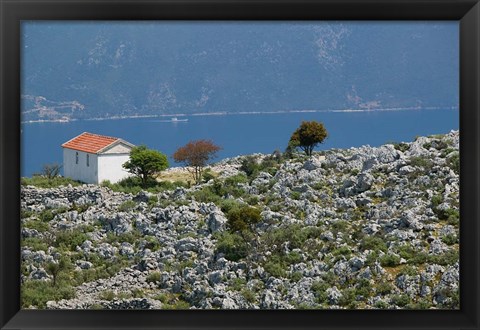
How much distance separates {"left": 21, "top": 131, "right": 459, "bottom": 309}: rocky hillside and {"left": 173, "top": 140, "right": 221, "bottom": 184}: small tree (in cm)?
66

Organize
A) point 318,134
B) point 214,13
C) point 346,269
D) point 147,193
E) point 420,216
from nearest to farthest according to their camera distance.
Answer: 1. point 214,13
2. point 346,269
3. point 420,216
4. point 147,193
5. point 318,134

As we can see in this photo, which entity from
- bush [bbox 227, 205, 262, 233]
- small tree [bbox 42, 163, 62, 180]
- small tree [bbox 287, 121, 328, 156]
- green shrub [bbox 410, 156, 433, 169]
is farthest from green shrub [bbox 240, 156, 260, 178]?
small tree [bbox 42, 163, 62, 180]

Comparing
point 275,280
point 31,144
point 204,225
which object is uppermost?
point 31,144

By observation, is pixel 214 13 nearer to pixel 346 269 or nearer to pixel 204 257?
pixel 346 269

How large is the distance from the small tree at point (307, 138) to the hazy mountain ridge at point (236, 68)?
456cm

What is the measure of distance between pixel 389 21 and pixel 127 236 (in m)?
4.10

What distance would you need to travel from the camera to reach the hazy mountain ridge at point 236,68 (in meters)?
13.5

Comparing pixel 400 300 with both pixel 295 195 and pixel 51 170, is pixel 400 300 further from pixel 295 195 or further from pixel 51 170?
pixel 51 170

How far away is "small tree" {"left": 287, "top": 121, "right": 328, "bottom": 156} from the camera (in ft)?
25.5

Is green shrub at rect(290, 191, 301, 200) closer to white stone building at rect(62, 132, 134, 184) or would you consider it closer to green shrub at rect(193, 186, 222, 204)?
green shrub at rect(193, 186, 222, 204)

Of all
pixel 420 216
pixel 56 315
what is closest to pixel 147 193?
pixel 420 216

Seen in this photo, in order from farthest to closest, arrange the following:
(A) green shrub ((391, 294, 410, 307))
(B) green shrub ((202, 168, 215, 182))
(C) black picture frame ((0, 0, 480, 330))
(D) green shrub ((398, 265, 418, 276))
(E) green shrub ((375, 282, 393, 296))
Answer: (B) green shrub ((202, 168, 215, 182)), (D) green shrub ((398, 265, 418, 276)), (E) green shrub ((375, 282, 393, 296)), (A) green shrub ((391, 294, 410, 307)), (C) black picture frame ((0, 0, 480, 330))

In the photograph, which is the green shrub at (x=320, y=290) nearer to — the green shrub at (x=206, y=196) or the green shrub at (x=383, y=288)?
the green shrub at (x=383, y=288)
